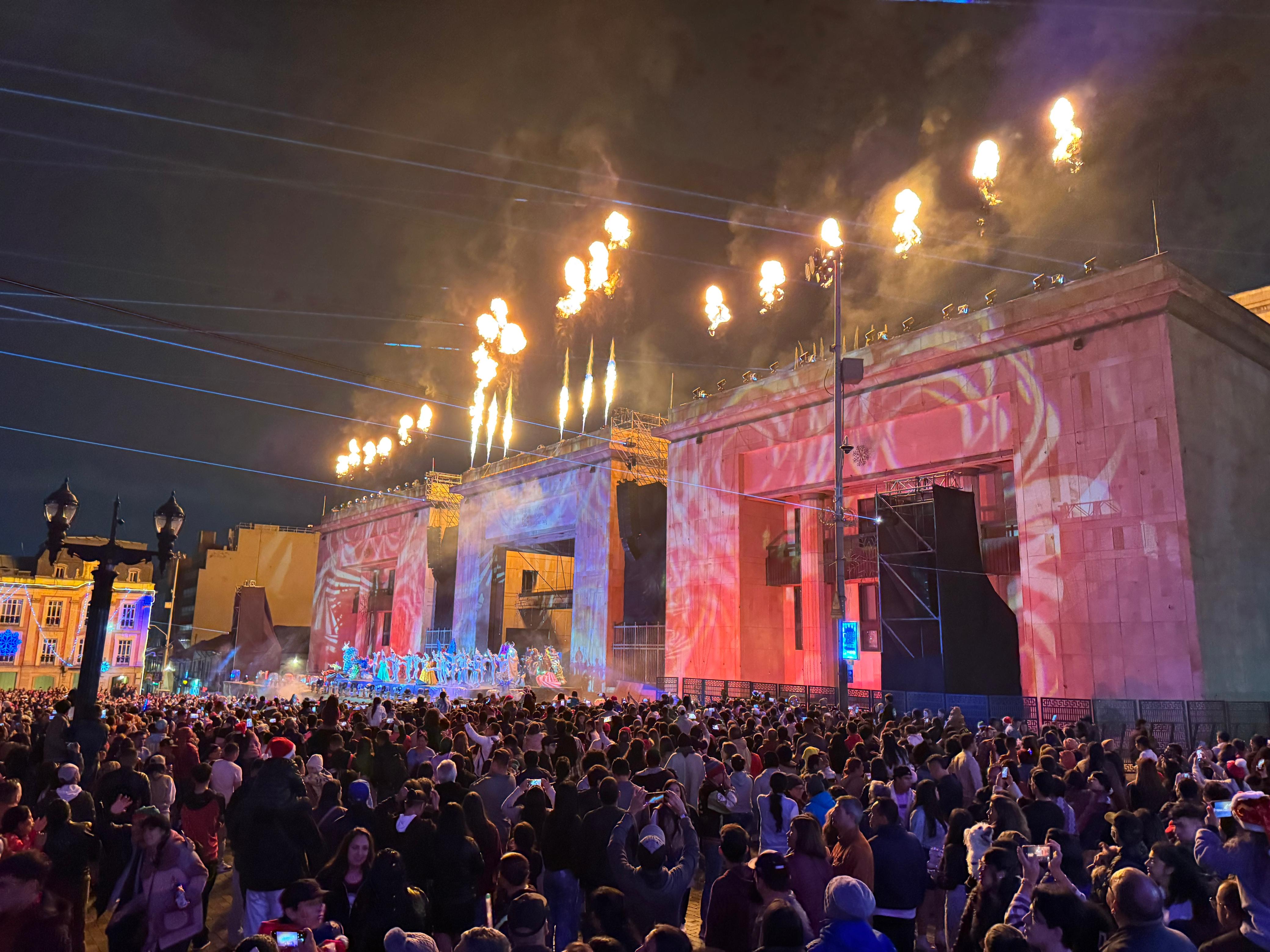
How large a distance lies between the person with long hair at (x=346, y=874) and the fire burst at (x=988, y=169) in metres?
28.8

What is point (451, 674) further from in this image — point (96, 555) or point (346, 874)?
point (346, 874)

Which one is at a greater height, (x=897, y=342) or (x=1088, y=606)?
(x=897, y=342)

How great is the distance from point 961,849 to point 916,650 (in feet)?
67.6

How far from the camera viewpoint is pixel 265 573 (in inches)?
3258

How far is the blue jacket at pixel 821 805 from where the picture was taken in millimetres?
6773

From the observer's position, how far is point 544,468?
4416cm

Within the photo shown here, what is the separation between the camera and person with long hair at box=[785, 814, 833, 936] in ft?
15.9

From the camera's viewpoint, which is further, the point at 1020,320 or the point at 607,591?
the point at 607,591

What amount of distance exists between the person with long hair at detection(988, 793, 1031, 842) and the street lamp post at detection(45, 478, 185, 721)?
11.1 meters

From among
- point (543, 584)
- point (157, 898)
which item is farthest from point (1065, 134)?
point (543, 584)

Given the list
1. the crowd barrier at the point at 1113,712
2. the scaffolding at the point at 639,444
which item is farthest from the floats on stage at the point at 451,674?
the crowd barrier at the point at 1113,712

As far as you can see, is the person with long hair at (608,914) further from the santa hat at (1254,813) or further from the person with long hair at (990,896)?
the santa hat at (1254,813)

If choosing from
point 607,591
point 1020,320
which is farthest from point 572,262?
point 1020,320

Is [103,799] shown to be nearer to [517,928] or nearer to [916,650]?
[517,928]
